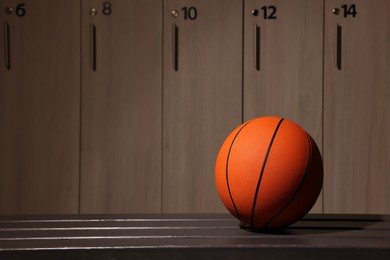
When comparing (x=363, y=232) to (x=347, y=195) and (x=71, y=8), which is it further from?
(x=71, y=8)

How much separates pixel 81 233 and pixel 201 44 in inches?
66.0

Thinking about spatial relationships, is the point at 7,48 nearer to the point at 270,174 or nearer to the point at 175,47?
the point at 175,47

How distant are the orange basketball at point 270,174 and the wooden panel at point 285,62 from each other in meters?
1.53

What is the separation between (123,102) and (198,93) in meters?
0.40

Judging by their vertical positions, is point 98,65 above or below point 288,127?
above

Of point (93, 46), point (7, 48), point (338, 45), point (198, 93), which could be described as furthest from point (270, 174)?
point (7, 48)

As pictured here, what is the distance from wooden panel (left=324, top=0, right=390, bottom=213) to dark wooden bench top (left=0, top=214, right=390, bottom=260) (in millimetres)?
1307

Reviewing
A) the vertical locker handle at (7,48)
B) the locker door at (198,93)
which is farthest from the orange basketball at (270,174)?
the vertical locker handle at (7,48)

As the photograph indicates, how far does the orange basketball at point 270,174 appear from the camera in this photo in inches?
43.6

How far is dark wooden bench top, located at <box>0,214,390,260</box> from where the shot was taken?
1.05 m

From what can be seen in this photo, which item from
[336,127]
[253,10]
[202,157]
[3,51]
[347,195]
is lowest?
[347,195]

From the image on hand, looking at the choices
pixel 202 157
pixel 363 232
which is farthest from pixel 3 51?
pixel 363 232

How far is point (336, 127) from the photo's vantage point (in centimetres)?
267

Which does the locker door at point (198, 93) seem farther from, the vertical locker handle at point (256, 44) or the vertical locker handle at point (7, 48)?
the vertical locker handle at point (7, 48)
